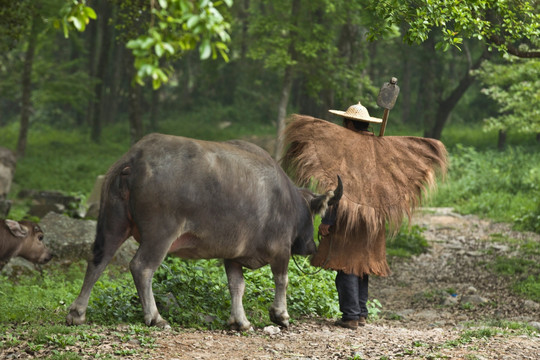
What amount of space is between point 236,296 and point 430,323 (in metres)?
3.46

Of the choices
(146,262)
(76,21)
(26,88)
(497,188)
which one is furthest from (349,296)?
(26,88)

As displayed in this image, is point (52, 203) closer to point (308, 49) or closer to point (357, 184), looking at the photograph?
point (308, 49)

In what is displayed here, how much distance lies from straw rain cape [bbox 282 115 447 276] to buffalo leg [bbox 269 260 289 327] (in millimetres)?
651

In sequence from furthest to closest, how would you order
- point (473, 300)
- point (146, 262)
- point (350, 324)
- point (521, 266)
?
point (521, 266) → point (473, 300) → point (350, 324) → point (146, 262)

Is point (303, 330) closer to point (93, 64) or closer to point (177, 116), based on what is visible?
point (93, 64)

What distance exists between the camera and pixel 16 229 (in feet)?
26.2

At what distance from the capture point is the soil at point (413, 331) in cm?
597

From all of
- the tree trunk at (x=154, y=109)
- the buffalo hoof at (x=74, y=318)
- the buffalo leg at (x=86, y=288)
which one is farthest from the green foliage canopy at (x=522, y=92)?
the tree trunk at (x=154, y=109)

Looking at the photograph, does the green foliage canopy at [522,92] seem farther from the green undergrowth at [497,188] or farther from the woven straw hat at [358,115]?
the woven straw hat at [358,115]

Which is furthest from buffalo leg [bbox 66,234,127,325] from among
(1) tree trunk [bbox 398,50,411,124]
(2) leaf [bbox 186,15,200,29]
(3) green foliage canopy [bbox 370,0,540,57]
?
(1) tree trunk [bbox 398,50,411,124]

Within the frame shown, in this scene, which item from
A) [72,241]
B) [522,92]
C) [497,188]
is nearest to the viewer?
[72,241]

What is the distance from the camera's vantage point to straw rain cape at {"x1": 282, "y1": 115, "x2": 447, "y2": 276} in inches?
302

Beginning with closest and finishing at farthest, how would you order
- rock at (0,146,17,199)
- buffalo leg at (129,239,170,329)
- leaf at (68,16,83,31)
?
leaf at (68,16,83,31) < buffalo leg at (129,239,170,329) < rock at (0,146,17,199)

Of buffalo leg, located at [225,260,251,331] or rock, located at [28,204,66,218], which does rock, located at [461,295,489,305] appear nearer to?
buffalo leg, located at [225,260,251,331]
